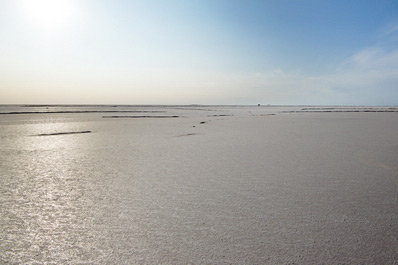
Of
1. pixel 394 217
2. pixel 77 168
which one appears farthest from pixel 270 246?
pixel 77 168

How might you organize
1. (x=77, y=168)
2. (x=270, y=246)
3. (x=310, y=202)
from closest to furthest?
(x=270, y=246)
(x=310, y=202)
(x=77, y=168)

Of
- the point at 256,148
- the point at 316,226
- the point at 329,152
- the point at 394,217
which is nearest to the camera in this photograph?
the point at 316,226

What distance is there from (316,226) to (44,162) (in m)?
4.42

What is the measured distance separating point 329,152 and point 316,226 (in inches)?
136

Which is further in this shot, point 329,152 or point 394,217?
point 329,152

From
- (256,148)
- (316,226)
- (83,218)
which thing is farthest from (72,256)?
(256,148)

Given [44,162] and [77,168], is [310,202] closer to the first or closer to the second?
[77,168]

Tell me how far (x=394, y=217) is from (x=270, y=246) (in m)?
1.34

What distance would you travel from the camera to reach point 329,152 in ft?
15.7

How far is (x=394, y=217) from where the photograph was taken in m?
2.04

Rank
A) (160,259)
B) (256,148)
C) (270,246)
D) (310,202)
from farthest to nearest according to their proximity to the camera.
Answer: (256,148) < (310,202) < (270,246) < (160,259)

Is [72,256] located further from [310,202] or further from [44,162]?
[44,162]

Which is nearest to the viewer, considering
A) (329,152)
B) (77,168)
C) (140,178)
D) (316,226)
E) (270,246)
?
(270,246)

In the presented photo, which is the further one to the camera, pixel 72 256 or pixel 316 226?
pixel 316 226
